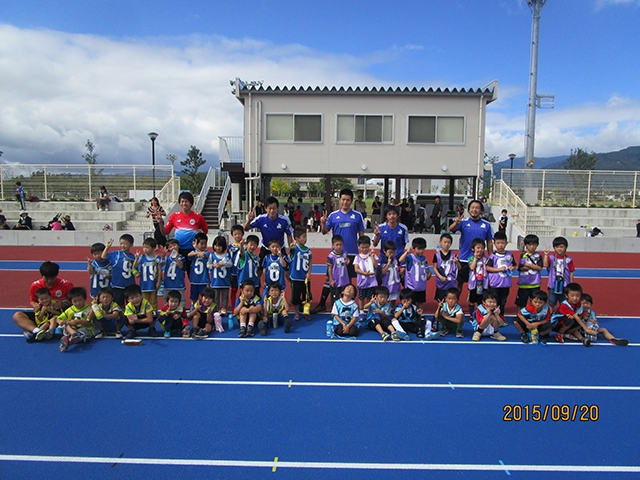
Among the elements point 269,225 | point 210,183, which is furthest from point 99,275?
point 210,183

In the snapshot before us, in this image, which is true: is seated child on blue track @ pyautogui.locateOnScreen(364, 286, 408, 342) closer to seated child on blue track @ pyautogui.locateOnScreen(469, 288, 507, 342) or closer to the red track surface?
seated child on blue track @ pyautogui.locateOnScreen(469, 288, 507, 342)

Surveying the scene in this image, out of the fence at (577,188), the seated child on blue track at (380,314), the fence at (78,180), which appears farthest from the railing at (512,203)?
the fence at (78,180)

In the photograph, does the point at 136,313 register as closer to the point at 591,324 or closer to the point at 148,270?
Answer: the point at 148,270

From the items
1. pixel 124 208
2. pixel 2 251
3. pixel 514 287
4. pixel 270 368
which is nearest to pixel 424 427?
pixel 270 368

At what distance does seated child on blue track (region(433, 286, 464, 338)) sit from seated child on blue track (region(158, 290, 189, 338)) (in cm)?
369

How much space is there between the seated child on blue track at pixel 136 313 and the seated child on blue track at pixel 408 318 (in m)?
3.45

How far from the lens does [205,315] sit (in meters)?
6.73

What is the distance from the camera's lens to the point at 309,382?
498cm

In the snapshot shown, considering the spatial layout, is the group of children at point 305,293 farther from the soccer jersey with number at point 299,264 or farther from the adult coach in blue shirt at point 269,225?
the adult coach in blue shirt at point 269,225

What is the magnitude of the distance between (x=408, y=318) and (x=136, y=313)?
12.8ft

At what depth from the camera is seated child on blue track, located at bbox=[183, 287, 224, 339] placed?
21.5 ft

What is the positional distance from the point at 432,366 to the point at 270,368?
6.37 feet

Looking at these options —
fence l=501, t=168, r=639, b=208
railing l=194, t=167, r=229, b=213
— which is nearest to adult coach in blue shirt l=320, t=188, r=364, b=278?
railing l=194, t=167, r=229, b=213
